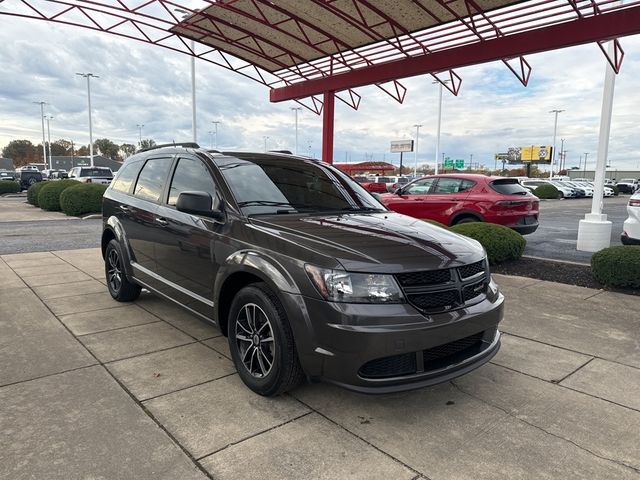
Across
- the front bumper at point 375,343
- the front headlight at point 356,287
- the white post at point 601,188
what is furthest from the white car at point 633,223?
the front headlight at point 356,287

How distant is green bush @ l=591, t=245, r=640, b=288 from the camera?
5859mm

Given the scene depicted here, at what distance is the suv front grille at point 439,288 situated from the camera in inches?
108

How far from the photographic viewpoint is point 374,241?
303 cm

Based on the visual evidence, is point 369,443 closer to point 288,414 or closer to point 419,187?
point 288,414

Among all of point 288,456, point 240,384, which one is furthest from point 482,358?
point 240,384

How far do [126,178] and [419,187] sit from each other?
6.84 meters

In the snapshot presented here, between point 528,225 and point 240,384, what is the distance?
7.80m

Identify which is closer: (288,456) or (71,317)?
(288,456)

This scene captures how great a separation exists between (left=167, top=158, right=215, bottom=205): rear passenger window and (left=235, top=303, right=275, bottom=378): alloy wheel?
3.67 ft

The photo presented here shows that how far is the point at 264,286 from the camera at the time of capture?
3059mm

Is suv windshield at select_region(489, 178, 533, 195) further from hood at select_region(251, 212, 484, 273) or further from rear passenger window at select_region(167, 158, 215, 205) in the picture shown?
rear passenger window at select_region(167, 158, 215, 205)

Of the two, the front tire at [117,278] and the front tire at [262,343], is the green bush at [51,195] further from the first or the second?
the front tire at [262,343]

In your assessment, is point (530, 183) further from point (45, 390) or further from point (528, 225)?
point (45, 390)

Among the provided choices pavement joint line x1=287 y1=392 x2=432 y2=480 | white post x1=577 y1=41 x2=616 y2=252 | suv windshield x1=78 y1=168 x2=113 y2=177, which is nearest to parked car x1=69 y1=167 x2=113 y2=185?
suv windshield x1=78 y1=168 x2=113 y2=177
